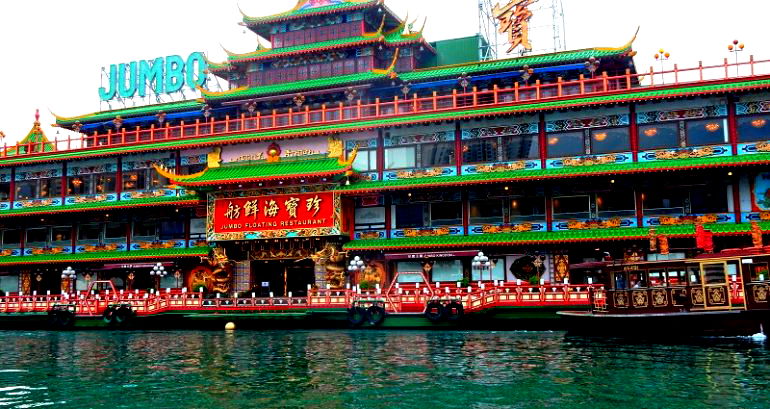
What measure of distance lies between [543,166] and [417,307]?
9565 mm

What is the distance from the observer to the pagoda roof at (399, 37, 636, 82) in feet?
128

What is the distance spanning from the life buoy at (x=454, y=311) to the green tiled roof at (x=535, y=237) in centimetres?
491

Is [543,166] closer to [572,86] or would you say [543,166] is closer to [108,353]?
[572,86]

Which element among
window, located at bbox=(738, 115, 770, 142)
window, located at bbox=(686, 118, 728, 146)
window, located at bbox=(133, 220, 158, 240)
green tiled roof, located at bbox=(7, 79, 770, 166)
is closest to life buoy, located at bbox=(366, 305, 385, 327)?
green tiled roof, located at bbox=(7, 79, 770, 166)

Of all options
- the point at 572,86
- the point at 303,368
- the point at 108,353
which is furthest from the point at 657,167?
the point at 108,353

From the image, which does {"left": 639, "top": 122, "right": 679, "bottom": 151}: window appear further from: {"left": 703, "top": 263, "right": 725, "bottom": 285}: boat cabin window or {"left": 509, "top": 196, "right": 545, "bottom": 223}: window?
{"left": 703, "top": 263, "right": 725, "bottom": 285}: boat cabin window

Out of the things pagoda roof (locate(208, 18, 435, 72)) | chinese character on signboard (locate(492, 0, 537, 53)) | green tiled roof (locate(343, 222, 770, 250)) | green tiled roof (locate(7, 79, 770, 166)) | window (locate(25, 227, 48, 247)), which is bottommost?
green tiled roof (locate(343, 222, 770, 250))

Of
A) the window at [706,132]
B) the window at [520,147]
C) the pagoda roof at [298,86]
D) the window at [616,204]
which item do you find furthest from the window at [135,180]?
the window at [706,132]

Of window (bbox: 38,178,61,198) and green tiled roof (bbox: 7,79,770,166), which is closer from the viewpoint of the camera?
green tiled roof (bbox: 7,79,770,166)

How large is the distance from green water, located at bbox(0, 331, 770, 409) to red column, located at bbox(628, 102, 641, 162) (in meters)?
11.1

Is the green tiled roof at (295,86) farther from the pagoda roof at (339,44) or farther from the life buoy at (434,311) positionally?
the life buoy at (434,311)

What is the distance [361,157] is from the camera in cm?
3938

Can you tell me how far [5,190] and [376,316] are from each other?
28.9 m

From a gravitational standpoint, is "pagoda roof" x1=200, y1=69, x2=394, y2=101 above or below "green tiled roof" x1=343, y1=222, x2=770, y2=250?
above
